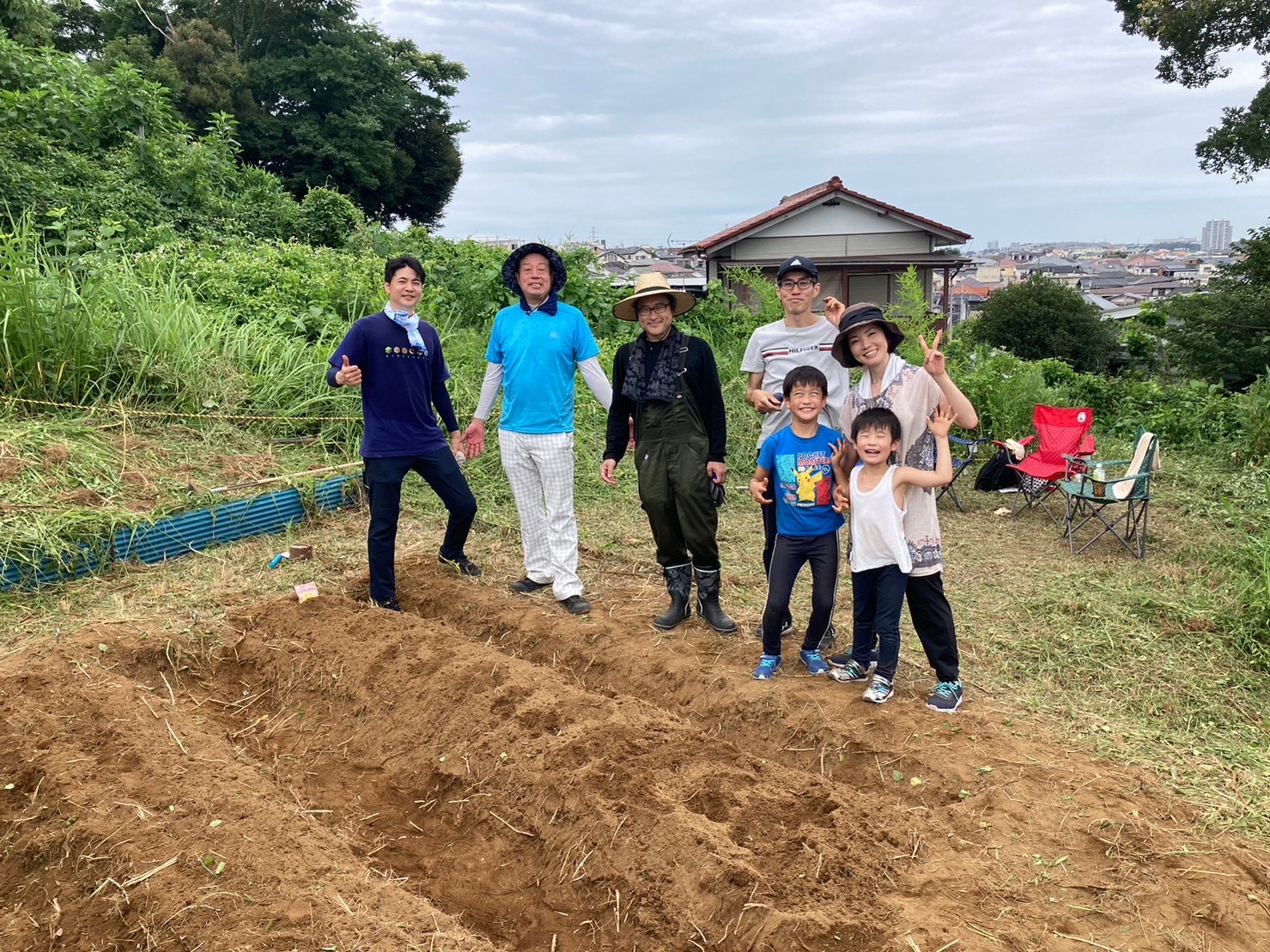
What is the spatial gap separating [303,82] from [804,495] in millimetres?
29060

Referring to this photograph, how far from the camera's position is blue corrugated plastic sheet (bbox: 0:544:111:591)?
15.4ft

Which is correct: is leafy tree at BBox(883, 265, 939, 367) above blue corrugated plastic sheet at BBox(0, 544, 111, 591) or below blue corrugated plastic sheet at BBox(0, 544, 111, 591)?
above

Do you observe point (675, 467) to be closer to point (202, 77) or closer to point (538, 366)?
point (538, 366)

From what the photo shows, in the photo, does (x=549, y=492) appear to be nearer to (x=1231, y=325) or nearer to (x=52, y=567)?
(x=52, y=567)

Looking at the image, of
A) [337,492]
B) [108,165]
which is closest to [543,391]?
[337,492]

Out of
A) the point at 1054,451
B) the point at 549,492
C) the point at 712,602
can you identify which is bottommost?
the point at 712,602

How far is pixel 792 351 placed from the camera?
4027 mm

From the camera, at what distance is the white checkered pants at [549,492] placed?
4.64 metres

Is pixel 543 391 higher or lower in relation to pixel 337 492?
higher

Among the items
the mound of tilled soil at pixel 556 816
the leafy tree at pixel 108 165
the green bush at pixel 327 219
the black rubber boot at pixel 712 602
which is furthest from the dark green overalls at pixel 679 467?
the green bush at pixel 327 219

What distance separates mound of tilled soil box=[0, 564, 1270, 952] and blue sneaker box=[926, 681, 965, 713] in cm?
5

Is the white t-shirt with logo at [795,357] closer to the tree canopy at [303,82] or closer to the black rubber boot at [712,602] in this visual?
the black rubber boot at [712,602]

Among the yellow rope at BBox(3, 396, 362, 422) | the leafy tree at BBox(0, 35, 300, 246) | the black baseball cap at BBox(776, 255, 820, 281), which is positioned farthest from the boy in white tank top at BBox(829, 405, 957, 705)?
the leafy tree at BBox(0, 35, 300, 246)

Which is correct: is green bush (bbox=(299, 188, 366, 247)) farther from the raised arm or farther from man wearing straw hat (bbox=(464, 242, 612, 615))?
the raised arm
